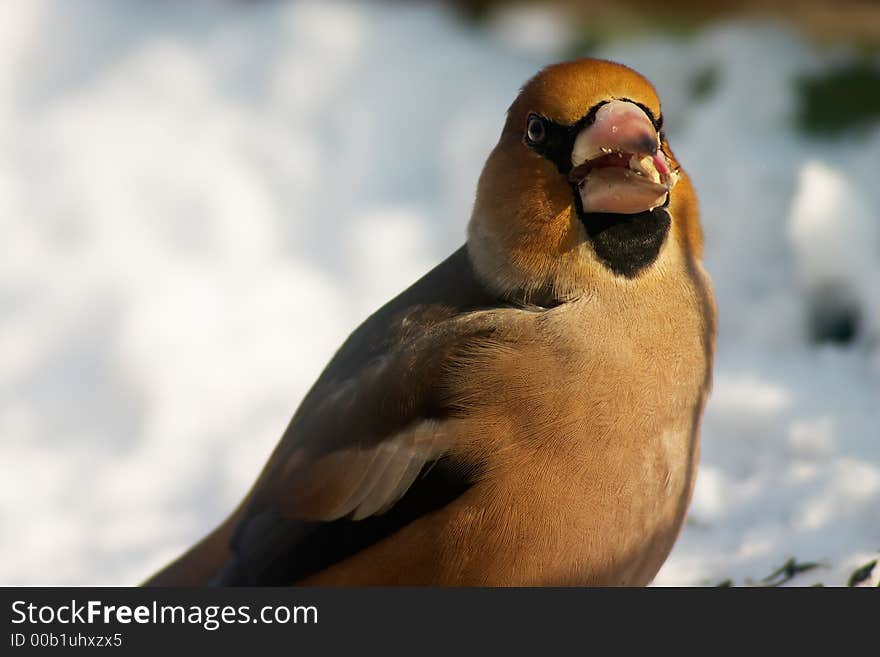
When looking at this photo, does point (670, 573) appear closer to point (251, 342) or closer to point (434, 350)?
point (434, 350)

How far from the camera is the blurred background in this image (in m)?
3.78

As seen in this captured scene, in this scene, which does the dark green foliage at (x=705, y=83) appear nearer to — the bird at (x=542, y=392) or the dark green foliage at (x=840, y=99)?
the dark green foliage at (x=840, y=99)

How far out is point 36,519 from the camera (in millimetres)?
4328

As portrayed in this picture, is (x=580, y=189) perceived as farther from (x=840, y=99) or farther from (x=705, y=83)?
(x=705, y=83)

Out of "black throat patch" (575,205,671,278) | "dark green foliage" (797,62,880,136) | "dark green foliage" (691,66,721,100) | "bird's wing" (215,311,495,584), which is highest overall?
"dark green foliage" (691,66,721,100)

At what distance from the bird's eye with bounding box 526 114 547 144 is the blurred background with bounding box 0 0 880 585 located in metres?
1.31

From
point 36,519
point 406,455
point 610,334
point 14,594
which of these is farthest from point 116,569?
point 610,334

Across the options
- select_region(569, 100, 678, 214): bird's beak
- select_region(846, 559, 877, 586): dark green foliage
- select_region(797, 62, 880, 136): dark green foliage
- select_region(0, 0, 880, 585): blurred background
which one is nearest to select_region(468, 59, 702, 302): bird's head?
select_region(569, 100, 678, 214): bird's beak

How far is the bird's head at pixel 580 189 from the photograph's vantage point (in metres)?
2.45

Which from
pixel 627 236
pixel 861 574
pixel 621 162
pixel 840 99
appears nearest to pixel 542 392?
pixel 627 236

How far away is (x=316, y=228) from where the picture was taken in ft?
17.3

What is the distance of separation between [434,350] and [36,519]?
2.37 metres

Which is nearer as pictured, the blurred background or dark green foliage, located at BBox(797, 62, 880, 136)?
the blurred background

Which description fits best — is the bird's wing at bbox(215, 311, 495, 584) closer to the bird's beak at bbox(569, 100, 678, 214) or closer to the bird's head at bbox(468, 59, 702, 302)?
the bird's head at bbox(468, 59, 702, 302)
